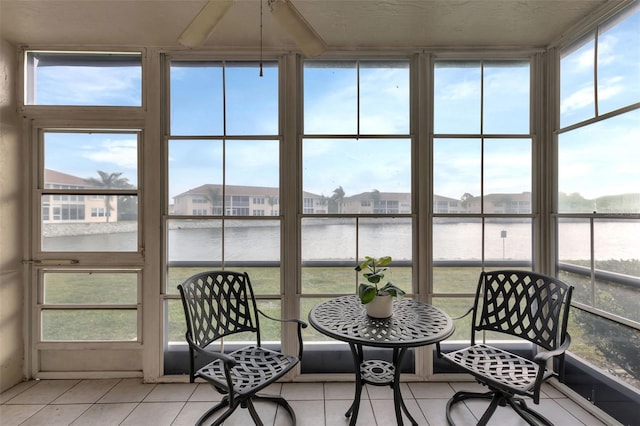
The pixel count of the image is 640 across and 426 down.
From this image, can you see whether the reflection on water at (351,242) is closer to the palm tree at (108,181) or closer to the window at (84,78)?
the palm tree at (108,181)

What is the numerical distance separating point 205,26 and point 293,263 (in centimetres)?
166

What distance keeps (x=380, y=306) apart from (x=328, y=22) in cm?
196

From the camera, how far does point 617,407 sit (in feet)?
5.95

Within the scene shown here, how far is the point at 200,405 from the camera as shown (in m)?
2.03

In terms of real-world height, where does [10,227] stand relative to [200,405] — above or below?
above

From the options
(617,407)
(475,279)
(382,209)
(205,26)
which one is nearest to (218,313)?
(382,209)

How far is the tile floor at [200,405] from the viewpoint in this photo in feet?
6.16

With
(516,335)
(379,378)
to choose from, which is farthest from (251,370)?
(516,335)

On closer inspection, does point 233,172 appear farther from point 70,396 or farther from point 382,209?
point 70,396

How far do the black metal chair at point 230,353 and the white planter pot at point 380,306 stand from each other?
1.50 ft

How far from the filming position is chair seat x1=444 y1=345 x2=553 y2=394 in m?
1.57

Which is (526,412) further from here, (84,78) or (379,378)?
(84,78)

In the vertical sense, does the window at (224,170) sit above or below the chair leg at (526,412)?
above

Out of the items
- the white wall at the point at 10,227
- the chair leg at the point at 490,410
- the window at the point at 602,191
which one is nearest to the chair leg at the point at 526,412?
the chair leg at the point at 490,410
